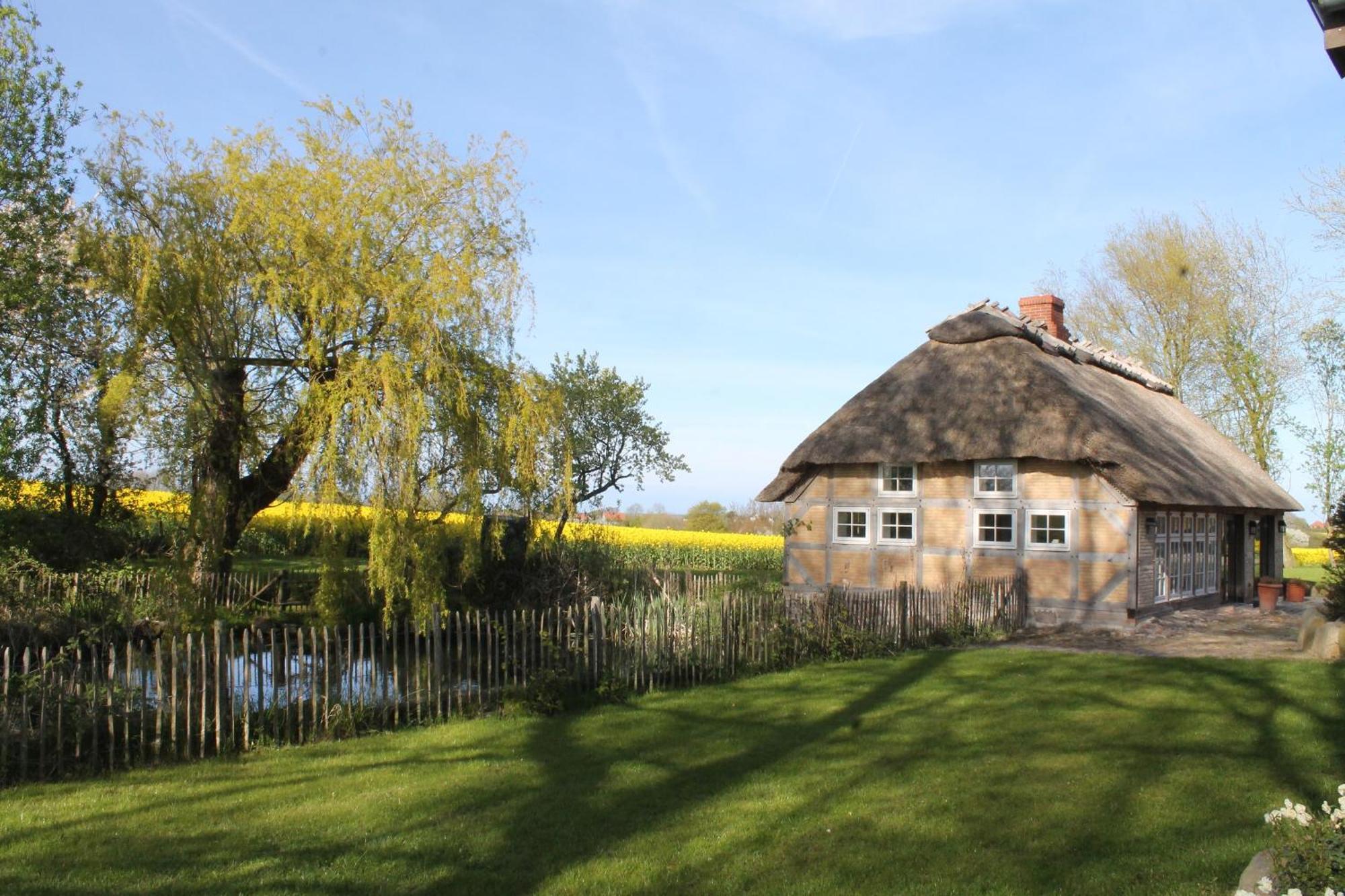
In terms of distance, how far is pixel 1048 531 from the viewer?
61.7ft

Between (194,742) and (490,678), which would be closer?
(194,742)

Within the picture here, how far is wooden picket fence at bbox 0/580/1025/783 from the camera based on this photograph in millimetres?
7922

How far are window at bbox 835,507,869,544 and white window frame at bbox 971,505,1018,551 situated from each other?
2.41 meters

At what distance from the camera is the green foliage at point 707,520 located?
2041 inches

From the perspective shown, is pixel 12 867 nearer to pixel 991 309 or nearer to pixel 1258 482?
pixel 991 309

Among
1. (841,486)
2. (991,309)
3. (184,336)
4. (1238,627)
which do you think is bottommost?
(1238,627)

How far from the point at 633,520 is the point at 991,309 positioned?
1509 inches

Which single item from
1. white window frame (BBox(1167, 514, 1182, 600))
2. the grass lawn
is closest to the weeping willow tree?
the grass lawn

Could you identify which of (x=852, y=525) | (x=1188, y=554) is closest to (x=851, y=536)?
(x=852, y=525)

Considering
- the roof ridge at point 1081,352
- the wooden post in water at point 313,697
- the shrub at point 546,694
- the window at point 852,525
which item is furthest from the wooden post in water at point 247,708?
the roof ridge at point 1081,352

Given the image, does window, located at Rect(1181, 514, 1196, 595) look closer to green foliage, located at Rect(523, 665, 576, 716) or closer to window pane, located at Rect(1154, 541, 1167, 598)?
window pane, located at Rect(1154, 541, 1167, 598)

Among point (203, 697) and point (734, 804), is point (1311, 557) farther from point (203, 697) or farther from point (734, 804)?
point (203, 697)

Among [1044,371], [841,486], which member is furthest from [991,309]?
[841,486]

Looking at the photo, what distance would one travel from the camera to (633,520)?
193ft
